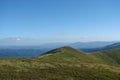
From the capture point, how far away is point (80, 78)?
3888 cm

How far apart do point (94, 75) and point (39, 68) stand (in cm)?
1266

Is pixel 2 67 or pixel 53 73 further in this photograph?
pixel 2 67

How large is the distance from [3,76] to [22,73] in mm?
4228

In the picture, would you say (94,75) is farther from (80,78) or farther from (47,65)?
(47,65)

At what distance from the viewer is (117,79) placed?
40.0m

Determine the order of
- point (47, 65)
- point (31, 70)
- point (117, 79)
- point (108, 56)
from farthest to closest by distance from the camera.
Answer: point (108, 56) → point (47, 65) → point (31, 70) → point (117, 79)

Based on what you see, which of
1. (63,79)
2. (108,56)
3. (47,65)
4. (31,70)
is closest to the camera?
(63,79)

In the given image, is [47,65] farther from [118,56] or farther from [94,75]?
[118,56]

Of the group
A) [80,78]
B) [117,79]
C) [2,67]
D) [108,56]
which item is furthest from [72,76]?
[108,56]

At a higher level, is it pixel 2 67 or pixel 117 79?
pixel 2 67

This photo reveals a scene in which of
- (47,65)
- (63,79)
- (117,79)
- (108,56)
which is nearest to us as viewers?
(63,79)

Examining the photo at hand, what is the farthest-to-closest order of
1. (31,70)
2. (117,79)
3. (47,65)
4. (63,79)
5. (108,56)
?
(108,56), (47,65), (31,70), (117,79), (63,79)

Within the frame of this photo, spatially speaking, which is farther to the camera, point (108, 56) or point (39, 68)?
point (108, 56)

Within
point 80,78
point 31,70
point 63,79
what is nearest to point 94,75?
point 80,78
